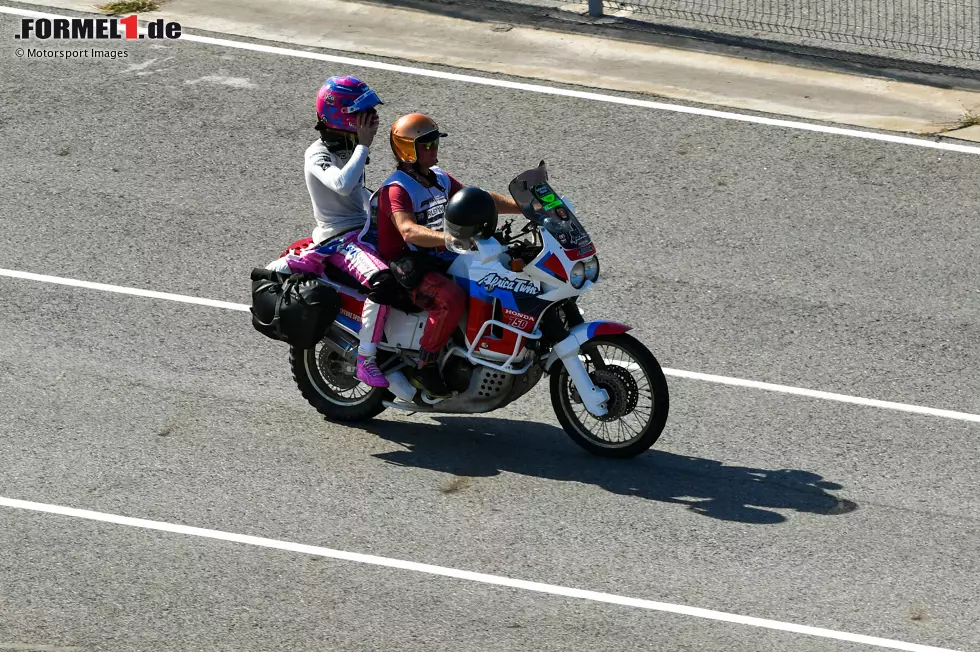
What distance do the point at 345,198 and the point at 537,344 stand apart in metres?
1.64

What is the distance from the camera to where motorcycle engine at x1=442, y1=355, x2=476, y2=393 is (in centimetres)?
938

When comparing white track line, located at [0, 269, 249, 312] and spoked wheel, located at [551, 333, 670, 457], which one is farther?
white track line, located at [0, 269, 249, 312]

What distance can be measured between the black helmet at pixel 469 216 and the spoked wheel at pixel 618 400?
101 cm

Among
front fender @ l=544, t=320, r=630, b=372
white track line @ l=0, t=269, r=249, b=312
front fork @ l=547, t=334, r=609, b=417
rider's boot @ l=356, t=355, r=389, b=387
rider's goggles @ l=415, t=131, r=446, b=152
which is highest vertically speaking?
rider's goggles @ l=415, t=131, r=446, b=152

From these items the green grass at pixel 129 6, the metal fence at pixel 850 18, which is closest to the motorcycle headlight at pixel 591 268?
the metal fence at pixel 850 18

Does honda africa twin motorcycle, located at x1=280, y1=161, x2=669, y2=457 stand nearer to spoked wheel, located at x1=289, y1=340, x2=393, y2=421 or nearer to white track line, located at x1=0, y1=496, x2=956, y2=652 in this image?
spoked wheel, located at x1=289, y1=340, x2=393, y2=421

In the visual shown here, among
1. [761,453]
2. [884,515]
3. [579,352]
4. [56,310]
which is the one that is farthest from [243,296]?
[884,515]

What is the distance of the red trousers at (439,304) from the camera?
9172 millimetres

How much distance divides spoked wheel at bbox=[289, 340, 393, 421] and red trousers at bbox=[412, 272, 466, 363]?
0.79 meters

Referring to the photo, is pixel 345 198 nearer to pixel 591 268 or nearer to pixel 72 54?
pixel 591 268

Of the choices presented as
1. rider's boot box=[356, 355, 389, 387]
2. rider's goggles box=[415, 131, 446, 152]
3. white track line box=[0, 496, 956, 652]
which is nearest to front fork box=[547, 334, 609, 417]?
rider's boot box=[356, 355, 389, 387]

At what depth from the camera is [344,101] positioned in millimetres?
9188

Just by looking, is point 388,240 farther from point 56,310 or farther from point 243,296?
point 56,310

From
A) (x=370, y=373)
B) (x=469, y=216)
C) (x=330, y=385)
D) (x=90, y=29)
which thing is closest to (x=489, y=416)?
(x=370, y=373)
